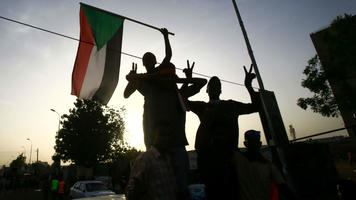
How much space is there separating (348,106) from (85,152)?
30.2 m

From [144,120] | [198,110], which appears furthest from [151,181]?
[198,110]

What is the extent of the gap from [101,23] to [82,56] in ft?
2.54

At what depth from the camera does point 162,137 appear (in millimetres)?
1976

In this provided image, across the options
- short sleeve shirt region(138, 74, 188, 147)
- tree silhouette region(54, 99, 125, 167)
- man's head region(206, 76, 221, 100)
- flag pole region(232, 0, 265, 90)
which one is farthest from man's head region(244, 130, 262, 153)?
tree silhouette region(54, 99, 125, 167)

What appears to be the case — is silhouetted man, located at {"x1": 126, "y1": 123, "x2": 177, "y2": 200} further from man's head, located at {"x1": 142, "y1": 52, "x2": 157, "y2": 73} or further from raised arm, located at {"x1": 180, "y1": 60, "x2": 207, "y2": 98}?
man's head, located at {"x1": 142, "y1": 52, "x2": 157, "y2": 73}

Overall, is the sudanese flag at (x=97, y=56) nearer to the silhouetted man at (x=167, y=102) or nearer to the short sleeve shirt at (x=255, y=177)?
the silhouetted man at (x=167, y=102)

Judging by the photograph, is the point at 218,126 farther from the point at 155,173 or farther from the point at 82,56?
the point at 82,56

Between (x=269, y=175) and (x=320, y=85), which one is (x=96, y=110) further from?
(x=269, y=175)

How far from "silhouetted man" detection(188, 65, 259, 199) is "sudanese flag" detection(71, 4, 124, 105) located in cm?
169

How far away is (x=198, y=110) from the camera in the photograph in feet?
8.74

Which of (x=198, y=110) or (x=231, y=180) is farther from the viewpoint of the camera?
(x=198, y=110)

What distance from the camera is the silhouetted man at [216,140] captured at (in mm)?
2092

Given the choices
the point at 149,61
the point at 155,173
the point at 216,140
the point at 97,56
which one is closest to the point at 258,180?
the point at 216,140

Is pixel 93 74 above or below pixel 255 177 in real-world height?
above
